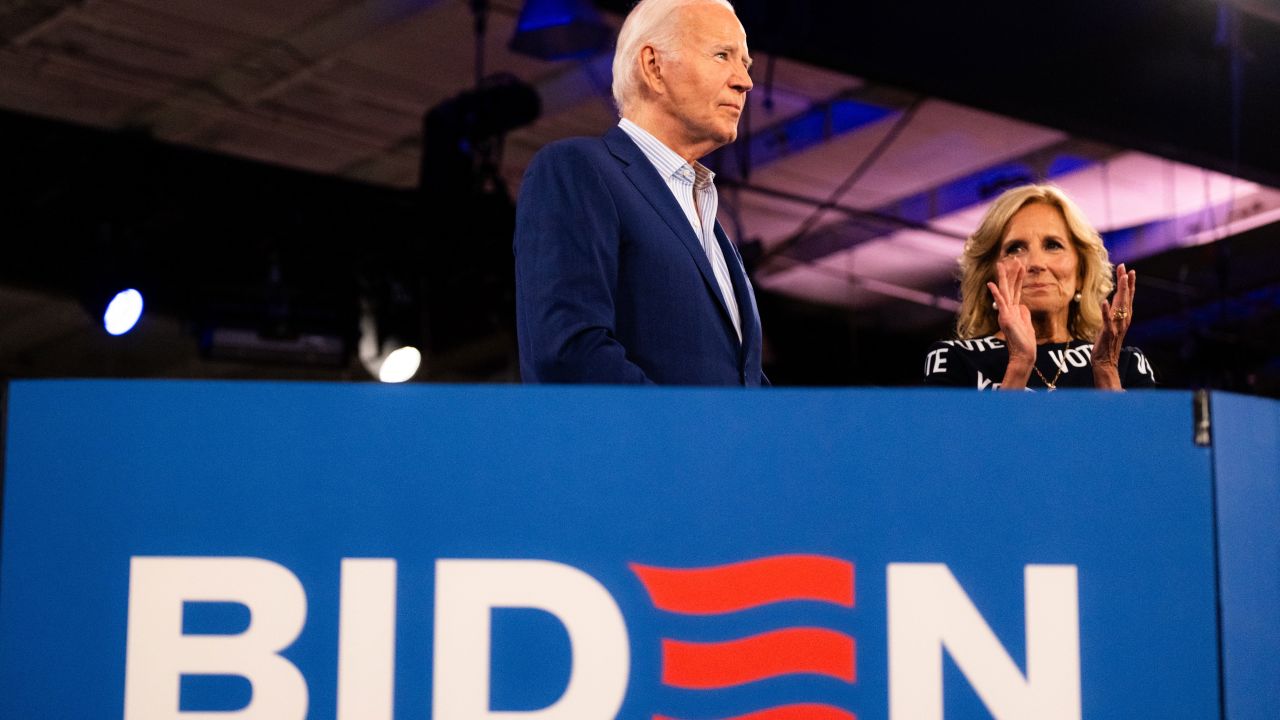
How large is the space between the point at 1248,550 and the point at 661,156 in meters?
0.89

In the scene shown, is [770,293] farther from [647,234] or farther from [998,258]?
[647,234]

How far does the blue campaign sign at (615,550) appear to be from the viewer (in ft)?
3.76

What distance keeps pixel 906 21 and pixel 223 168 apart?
4.20m

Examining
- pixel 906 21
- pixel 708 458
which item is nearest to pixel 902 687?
pixel 708 458

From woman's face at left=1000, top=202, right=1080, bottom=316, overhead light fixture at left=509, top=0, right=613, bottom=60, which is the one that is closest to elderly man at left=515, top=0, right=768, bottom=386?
woman's face at left=1000, top=202, right=1080, bottom=316

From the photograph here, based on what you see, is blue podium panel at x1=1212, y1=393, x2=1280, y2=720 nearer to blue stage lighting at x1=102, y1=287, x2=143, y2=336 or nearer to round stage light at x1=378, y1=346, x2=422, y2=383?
blue stage lighting at x1=102, y1=287, x2=143, y2=336

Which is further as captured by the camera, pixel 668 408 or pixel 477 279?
pixel 477 279

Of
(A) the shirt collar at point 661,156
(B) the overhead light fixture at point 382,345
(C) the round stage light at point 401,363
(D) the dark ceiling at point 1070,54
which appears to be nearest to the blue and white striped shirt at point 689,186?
(A) the shirt collar at point 661,156

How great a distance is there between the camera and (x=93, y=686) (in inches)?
44.3

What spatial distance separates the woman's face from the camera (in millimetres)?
2377

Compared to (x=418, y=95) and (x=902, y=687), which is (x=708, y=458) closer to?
(x=902, y=687)

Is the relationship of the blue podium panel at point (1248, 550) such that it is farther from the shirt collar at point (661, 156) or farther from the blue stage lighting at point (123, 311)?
the blue stage lighting at point (123, 311)

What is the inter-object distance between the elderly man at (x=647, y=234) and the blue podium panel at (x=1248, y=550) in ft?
1.94

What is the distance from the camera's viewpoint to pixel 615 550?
1163mm
